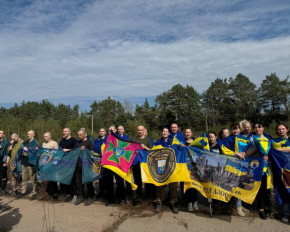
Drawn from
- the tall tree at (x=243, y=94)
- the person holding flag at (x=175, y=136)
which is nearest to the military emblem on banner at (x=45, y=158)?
the person holding flag at (x=175, y=136)

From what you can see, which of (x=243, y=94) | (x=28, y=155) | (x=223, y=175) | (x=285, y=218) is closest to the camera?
(x=285, y=218)

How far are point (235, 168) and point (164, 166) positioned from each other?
62.0 inches

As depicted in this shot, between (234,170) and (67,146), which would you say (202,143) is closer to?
(234,170)

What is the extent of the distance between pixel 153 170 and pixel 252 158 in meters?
2.22

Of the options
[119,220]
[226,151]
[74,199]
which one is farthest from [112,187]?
[226,151]

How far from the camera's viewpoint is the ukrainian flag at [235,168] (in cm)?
521

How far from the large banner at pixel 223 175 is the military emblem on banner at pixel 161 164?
1.39 ft

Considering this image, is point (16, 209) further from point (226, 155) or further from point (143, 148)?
point (226, 155)

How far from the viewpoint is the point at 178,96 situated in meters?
53.2

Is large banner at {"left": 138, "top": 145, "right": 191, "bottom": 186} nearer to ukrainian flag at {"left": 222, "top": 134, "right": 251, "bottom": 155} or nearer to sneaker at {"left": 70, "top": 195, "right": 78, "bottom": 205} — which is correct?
ukrainian flag at {"left": 222, "top": 134, "right": 251, "bottom": 155}

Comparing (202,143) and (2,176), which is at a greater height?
(202,143)

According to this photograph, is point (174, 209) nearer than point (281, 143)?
No

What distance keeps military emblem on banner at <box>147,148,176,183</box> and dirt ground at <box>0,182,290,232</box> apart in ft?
2.51

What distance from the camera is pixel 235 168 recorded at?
5.26 meters
